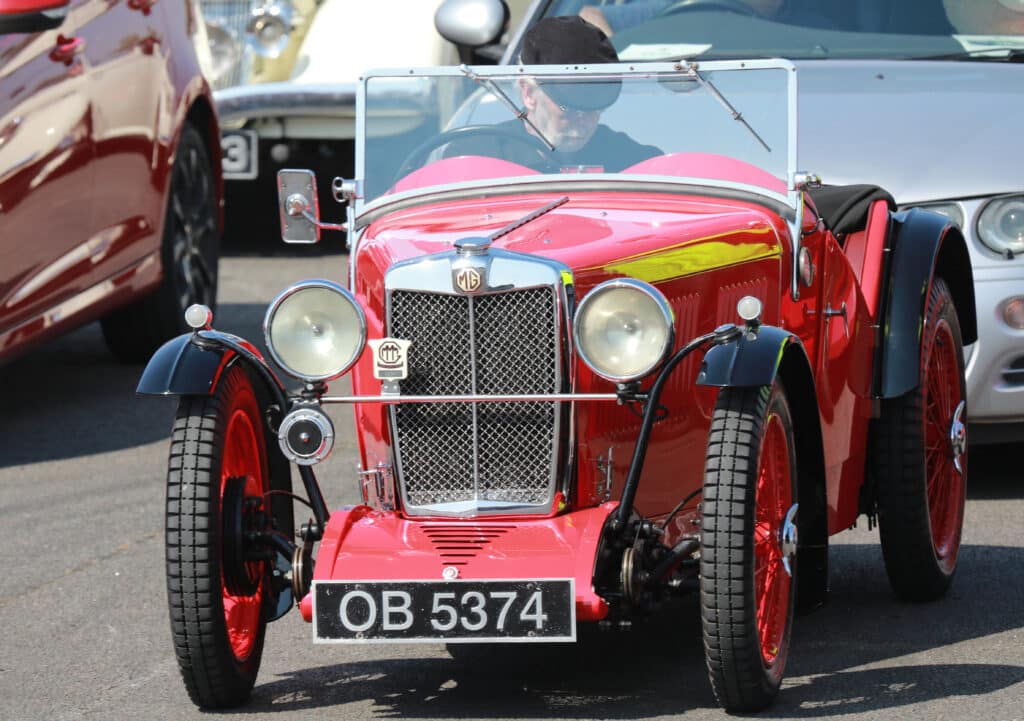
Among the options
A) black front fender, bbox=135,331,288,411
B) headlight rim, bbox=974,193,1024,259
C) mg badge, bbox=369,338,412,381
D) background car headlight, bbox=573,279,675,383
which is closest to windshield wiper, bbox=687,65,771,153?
background car headlight, bbox=573,279,675,383

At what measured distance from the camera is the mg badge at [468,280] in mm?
4465

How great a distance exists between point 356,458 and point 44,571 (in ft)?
5.87

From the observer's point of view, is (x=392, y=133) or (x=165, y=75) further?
(x=165, y=75)

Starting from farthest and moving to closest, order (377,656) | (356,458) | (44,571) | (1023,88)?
(356,458), (1023,88), (44,571), (377,656)

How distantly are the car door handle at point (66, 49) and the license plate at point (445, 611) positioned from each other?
14.3ft

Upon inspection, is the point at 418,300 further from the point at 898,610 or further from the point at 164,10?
the point at 164,10

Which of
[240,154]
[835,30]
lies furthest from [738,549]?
[240,154]

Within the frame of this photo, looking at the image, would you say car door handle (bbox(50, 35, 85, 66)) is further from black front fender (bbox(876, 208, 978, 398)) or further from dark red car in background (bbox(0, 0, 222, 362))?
black front fender (bbox(876, 208, 978, 398))

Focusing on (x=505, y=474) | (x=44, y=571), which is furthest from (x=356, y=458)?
(x=505, y=474)

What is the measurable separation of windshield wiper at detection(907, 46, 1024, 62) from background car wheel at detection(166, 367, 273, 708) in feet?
12.6

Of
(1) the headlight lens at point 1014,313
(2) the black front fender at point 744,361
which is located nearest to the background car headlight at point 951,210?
(1) the headlight lens at point 1014,313

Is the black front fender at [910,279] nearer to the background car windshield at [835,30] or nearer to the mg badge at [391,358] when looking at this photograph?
the mg badge at [391,358]

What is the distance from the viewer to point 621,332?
440 centimetres

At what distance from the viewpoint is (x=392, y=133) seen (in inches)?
212
